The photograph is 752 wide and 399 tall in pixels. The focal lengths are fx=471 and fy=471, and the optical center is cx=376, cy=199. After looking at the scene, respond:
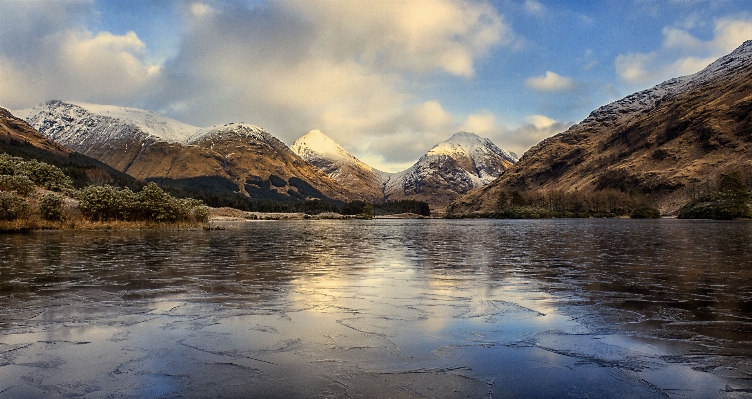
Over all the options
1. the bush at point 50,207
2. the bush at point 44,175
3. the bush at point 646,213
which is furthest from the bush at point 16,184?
the bush at point 646,213

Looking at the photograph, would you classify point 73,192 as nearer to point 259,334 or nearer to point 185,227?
point 185,227

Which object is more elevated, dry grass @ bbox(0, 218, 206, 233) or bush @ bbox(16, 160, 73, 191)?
bush @ bbox(16, 160, 73, 191)

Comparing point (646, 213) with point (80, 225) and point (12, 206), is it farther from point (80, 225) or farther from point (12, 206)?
point (12, 206)

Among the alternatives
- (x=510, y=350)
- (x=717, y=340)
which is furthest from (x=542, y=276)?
→ (x=510, y=350)

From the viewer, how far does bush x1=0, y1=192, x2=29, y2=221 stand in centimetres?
5991

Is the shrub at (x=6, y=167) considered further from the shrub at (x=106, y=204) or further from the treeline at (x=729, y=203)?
the treeline at (x=729, y=203)

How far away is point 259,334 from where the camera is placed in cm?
1122

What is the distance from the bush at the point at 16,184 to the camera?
65.2 m

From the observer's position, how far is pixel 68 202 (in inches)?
3078

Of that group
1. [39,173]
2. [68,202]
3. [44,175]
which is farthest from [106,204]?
[39,173]

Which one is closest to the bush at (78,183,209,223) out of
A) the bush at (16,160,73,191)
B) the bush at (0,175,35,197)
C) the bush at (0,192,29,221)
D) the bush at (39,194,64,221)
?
the bush at (39,194,64,221)

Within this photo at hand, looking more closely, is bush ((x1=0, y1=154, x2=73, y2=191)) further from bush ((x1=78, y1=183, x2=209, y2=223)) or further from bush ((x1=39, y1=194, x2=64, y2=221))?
bush ((x1=39, y1=194, x2=64, y2=221))

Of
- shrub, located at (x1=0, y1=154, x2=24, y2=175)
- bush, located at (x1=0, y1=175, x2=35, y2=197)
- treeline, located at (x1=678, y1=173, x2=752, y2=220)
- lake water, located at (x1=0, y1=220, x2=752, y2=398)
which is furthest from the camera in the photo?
treeline, located at (x1=678, y1=173, x2=752, y2=220)

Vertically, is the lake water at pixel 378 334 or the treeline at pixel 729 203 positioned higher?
the treeline at pixel 729 203
